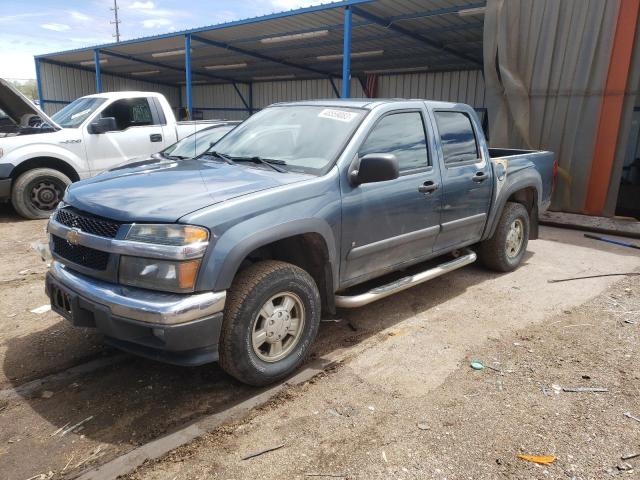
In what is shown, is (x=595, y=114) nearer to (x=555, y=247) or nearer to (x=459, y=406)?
(x=555, y=247)

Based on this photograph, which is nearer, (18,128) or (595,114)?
(18,128)

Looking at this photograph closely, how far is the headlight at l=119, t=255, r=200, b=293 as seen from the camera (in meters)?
2.54

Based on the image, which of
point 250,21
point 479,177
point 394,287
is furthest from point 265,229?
point 250,21

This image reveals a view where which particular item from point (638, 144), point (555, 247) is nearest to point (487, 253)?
point (555, 247)

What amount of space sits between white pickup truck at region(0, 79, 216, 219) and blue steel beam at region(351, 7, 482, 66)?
5197 mm

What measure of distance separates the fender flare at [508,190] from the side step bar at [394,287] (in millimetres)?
385

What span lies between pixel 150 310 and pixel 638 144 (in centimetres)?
1455

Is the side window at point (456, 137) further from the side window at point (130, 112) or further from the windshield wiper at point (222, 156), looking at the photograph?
the side window at point (130, 112)

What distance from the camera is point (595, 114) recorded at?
8.30 meters

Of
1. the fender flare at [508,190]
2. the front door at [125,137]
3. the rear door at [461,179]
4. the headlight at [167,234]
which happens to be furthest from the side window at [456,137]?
the front door at [125,137]

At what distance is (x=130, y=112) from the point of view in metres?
8.39

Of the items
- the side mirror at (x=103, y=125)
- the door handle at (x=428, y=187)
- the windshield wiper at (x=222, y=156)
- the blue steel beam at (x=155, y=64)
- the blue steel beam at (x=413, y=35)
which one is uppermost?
the blue steel beam at (x=413, y=35)

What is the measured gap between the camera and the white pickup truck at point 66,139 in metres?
7.36

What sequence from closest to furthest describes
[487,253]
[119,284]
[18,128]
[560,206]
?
[119,284] < [487,253] < [18,128] < [560,206]
